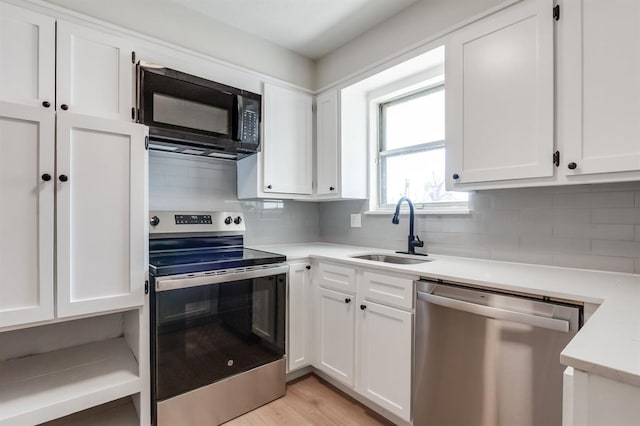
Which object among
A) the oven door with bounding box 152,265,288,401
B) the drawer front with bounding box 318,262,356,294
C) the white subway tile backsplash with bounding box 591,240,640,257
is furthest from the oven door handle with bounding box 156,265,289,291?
the white subway tile backsplash with bounding box 591,240,640,257

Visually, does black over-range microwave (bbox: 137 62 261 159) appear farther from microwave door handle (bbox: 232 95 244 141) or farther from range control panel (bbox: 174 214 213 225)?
range control panel (bbox: 174 214 213 225)

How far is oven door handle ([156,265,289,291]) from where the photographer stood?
1619 mm

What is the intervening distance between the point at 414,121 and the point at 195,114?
1.59 metres

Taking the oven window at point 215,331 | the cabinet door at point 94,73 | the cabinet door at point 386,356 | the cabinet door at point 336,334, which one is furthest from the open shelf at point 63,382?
the cabinet door at point 94,73

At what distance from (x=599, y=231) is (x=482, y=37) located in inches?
45.4

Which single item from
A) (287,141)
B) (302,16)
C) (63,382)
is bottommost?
(63,382)

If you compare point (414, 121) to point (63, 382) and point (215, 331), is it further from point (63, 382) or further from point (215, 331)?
point (63, 382)

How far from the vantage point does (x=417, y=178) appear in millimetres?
2461

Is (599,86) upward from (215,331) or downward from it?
upward

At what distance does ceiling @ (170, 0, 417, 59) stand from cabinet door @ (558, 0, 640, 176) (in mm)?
1070

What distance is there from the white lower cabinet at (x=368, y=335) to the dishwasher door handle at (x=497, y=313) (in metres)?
0.14

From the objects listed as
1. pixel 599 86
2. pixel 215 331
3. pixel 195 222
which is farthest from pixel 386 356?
pixel 599 86

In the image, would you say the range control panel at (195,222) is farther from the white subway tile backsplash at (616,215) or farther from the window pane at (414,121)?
the white subway tile backsplash at (616,215)

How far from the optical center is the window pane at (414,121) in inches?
91.7
